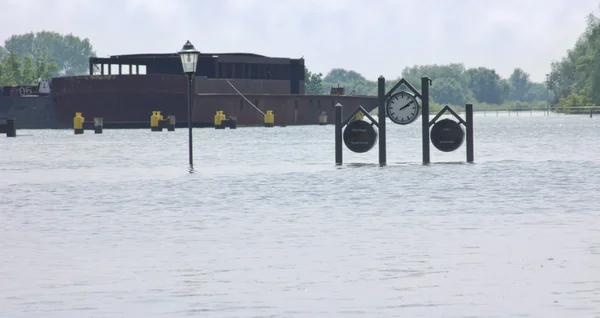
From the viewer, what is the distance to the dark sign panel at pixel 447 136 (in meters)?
36.9

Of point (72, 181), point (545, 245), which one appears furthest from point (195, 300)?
point (72, 181)

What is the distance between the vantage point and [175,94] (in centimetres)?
9425

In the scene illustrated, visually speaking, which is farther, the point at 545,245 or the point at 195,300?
the point at 545,245

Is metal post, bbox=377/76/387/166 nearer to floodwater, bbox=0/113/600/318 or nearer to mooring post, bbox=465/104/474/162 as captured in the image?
mooring post, bbox=465/104/474/162

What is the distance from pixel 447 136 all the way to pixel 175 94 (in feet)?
193

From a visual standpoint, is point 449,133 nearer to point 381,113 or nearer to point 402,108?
point 402,108

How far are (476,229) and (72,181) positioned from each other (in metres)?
15.9

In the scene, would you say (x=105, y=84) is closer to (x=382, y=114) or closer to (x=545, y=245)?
(x=382, y=114)

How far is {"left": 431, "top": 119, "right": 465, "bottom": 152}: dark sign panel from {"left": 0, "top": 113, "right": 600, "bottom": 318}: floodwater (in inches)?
136

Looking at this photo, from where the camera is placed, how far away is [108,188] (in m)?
28.7

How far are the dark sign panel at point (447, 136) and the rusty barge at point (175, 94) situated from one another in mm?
58171

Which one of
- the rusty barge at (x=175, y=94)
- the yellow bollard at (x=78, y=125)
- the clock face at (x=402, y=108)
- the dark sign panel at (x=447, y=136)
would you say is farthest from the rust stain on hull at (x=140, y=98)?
the clock face at (x=402, y=108)

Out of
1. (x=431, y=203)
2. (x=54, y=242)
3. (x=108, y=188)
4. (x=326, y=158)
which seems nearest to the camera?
(x=54, y=242)

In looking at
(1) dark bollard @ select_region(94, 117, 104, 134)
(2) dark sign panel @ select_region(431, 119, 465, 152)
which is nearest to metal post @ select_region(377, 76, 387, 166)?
(2) dark sign panel @ select_region(431, 119, 465, 152)
